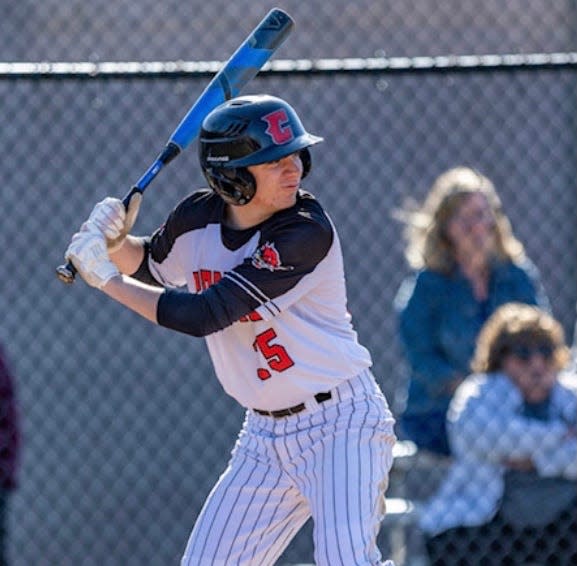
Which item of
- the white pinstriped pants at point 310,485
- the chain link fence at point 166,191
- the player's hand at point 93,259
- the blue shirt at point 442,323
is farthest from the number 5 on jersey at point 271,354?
the chain link fence at point 166,191

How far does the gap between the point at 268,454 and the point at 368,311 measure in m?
2.89

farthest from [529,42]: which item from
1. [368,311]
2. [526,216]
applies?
[368,311]

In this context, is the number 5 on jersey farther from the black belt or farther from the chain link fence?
the chain link fence

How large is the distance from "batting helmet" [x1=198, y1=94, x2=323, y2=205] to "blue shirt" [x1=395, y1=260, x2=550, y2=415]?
170 cm

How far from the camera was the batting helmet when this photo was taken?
3.74m

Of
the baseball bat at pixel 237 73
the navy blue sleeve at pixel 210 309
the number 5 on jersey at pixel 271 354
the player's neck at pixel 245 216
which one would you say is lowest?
the number 5 on jersey at pixel 271 354

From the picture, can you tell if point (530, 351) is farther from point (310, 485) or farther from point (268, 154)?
point (268, 154)

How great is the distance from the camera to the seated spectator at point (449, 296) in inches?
213

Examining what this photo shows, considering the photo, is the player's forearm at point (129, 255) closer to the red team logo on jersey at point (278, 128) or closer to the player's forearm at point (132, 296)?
the player's forearm at point (132, 296)

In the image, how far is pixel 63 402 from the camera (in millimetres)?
6664

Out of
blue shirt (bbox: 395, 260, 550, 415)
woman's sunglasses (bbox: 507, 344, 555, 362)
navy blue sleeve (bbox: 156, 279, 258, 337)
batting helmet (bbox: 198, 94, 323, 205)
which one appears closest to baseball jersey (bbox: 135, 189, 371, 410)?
navy blue sleeve (bbox: 156, 279, 258, 337)

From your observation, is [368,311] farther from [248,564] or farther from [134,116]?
[248,564]

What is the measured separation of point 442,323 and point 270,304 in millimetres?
1764

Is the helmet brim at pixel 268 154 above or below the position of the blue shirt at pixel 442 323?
above
